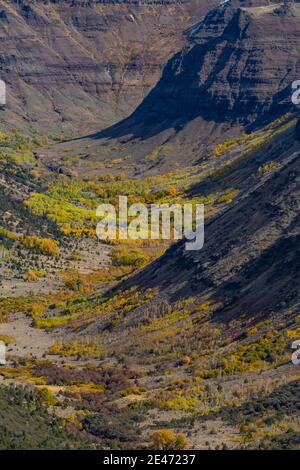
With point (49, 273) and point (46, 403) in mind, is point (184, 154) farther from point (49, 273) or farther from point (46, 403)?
point (46, 403)

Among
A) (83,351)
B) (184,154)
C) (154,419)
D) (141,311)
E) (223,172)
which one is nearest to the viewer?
(154,419)

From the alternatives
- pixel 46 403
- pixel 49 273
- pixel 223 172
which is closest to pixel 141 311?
pixel 46 403

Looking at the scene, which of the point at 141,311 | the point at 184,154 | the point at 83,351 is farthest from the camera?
the point at 184,154

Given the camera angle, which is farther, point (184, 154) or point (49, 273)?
point (184, 154)

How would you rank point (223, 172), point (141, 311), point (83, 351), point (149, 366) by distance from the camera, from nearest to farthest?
point (149, 366) → point (83, 351) → point (141, 311) → point (223, 172)

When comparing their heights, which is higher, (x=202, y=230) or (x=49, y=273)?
(x=202, y=230)

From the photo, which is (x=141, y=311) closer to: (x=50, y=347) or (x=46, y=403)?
(x=50, y=347)

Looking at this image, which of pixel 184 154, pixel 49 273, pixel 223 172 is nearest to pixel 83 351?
pixel 49 273

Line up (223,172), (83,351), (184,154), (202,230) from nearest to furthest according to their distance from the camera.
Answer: (83,351)
(202,230)
(223,172)
(184,154)

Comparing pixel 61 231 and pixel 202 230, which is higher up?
pixel 202 230
